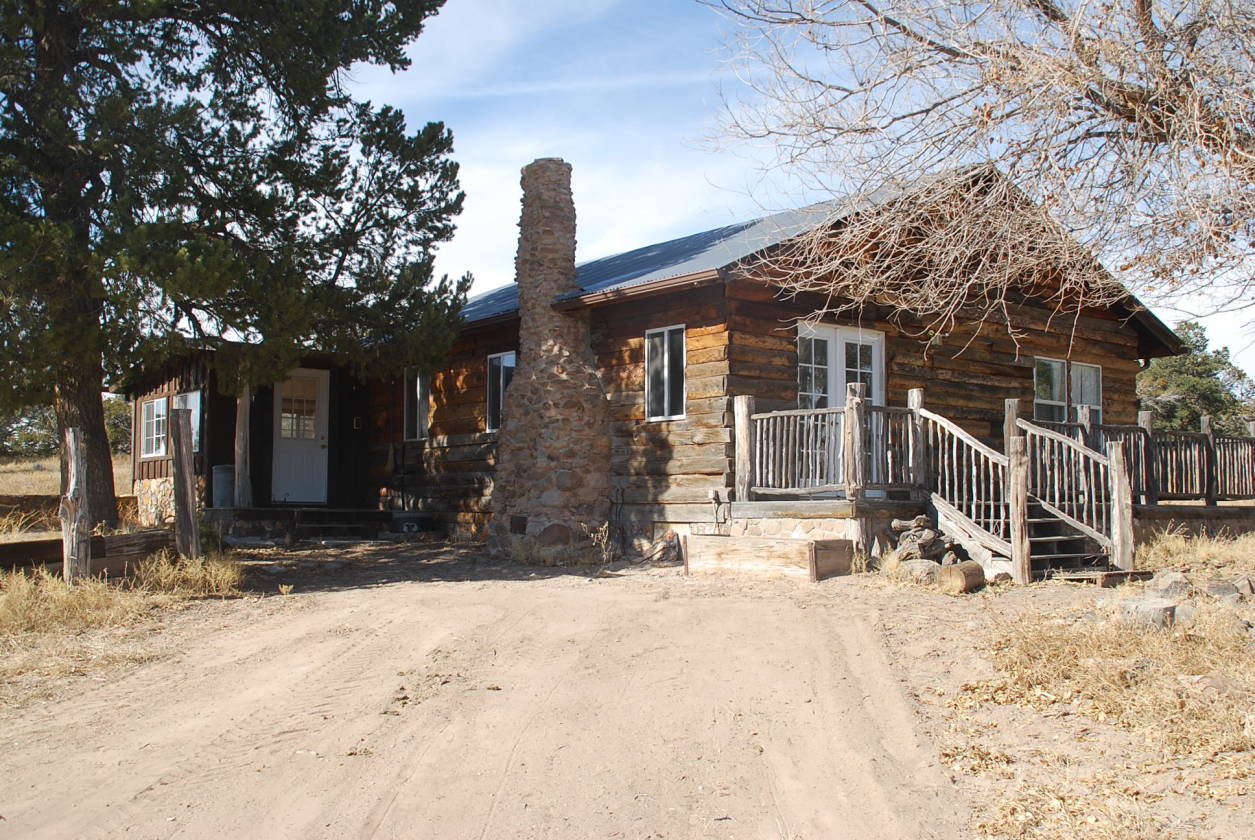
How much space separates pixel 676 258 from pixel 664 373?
241cm

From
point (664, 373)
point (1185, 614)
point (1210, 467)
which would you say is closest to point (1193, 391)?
point (1210, 467)

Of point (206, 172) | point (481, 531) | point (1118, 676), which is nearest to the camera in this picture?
point (1118, 676)

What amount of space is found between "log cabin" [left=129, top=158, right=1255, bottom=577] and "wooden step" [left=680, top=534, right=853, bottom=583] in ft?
1.60

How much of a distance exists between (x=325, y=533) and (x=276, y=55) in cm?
726

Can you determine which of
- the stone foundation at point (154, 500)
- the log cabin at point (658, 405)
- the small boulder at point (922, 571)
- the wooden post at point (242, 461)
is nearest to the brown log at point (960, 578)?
the small boulder at point (922, 571)

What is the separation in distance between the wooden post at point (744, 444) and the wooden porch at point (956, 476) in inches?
0.5

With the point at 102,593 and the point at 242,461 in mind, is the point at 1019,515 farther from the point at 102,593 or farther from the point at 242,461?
the point at 242,461

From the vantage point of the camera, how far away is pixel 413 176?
1505cm

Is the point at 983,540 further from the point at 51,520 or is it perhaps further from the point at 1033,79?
the point at 51,520

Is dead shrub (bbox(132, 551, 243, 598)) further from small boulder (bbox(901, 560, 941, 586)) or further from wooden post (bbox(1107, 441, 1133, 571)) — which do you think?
wooden post (bbox(1107, 441, 1133, 571))

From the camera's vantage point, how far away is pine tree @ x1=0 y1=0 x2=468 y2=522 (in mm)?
11938

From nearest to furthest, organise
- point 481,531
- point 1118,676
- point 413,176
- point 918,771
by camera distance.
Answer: point 918,771
point 1118,676
point 413,176
point 481,531

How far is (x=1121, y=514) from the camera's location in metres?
11.2

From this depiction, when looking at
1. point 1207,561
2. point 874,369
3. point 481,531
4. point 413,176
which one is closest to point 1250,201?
point 1207,561
